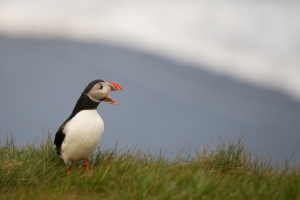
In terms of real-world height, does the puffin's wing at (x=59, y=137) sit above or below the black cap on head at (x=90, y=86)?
below

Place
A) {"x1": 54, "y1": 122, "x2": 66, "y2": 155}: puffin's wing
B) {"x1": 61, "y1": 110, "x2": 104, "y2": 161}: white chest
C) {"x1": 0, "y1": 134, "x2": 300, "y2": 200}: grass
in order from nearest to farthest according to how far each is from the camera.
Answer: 1. {"x1": 0, "y1": 134, "x2": 300, "y2": 200}: grass
2. {"x1": 61, "y1": 110, "x2": 104, "y2": 161}: white chest
3. {"x1": 54, "y1": 122, "x2": 66, "y2": 155}: puffin's wing

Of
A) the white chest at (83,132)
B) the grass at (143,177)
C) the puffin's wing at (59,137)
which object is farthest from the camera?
the puffin's wing at (59,137)

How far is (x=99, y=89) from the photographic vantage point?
6.08 metres

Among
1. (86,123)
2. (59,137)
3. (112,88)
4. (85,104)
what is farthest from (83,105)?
(59,137)

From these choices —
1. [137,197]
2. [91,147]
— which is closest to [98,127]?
[91,147]

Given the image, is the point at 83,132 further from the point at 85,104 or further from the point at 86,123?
the point at 85,104

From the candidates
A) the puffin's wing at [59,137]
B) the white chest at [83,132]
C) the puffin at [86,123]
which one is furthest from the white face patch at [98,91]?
the puffin's wing at [59,137]

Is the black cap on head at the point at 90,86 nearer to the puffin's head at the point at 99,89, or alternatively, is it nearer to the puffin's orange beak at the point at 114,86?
the puffin's head at the point at 99,89

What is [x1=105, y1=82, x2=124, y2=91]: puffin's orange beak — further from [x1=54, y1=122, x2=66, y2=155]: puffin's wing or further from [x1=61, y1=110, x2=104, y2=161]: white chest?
[x1=54, y1=122, x2=66, y2=155]: puffin's wing

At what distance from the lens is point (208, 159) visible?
21.6ft

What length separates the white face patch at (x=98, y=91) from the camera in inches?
238

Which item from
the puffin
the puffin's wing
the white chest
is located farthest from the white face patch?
the puffin's wing

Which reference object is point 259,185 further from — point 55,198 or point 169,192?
point 55,198

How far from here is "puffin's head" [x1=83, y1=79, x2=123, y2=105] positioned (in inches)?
239
